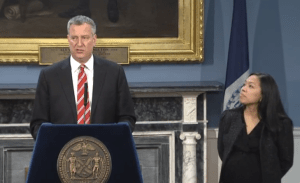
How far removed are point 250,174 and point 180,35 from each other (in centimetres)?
249

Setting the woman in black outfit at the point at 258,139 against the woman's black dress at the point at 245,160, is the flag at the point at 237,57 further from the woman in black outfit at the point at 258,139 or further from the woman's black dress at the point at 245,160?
the woman's black dress at the point at 245,160

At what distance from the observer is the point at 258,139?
381 cm

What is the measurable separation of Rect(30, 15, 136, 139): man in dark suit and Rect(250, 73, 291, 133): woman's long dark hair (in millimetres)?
1233

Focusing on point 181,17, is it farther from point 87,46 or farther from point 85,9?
point 87,46

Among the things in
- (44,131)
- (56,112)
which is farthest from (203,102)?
(44,131)

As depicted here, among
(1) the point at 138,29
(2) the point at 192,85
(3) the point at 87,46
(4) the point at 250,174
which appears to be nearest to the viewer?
(3) the point at 87,46

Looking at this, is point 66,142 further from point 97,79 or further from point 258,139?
point 258,139

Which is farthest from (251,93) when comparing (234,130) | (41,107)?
(41,107)

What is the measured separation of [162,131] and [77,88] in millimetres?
2968

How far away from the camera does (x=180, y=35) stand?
594cm

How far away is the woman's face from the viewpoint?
3.87 meters

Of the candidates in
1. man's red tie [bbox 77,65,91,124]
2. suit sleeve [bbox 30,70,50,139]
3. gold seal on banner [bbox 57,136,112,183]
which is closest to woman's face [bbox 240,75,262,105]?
man's red tie [bbox 77,65,91,124]

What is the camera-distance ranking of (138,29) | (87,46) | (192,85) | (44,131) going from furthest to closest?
(138,29) → (192,85) → (87,46) → (44,131)

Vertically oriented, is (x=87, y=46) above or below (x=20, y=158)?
above
